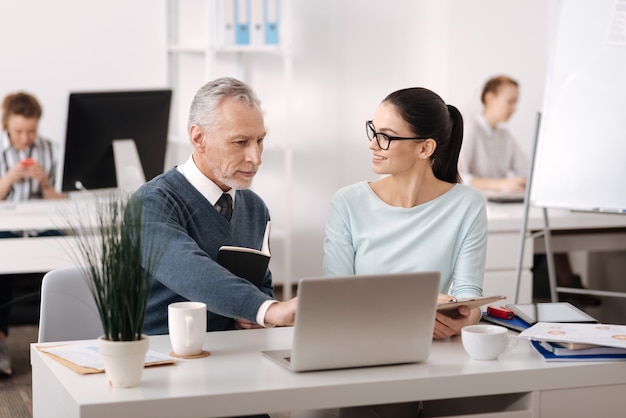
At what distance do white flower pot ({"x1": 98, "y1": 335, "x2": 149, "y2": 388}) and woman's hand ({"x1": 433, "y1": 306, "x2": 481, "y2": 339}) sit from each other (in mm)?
670

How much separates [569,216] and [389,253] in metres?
1.96

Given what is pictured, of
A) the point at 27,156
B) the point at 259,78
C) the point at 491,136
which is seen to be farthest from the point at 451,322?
the point at 259,78

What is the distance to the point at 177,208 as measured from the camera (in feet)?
7.07

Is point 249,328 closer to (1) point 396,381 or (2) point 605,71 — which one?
(1) point 396,381

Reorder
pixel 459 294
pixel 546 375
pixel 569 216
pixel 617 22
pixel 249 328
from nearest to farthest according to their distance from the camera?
pixel 546 375, pixel 249 328, pixel 459 294, pixel 617 22, pixel 569 216

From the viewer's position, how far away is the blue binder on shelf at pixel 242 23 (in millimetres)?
5469

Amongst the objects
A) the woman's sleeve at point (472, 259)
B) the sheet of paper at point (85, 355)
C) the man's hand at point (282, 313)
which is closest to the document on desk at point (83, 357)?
the sheet of paper at point (85, 355)

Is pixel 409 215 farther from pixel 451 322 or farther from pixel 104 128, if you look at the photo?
pixel 104 128

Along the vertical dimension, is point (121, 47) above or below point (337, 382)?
above

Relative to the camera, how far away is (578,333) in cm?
186

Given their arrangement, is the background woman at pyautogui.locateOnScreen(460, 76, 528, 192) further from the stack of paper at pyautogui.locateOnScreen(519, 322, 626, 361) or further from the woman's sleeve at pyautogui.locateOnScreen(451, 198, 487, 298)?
the stack of paper at pyautogui.locateOnScreen(519, 322, 626, 361)

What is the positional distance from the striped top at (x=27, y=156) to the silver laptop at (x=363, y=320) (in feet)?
11.3

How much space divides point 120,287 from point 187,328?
274mm

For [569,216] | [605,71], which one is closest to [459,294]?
[605,71]
